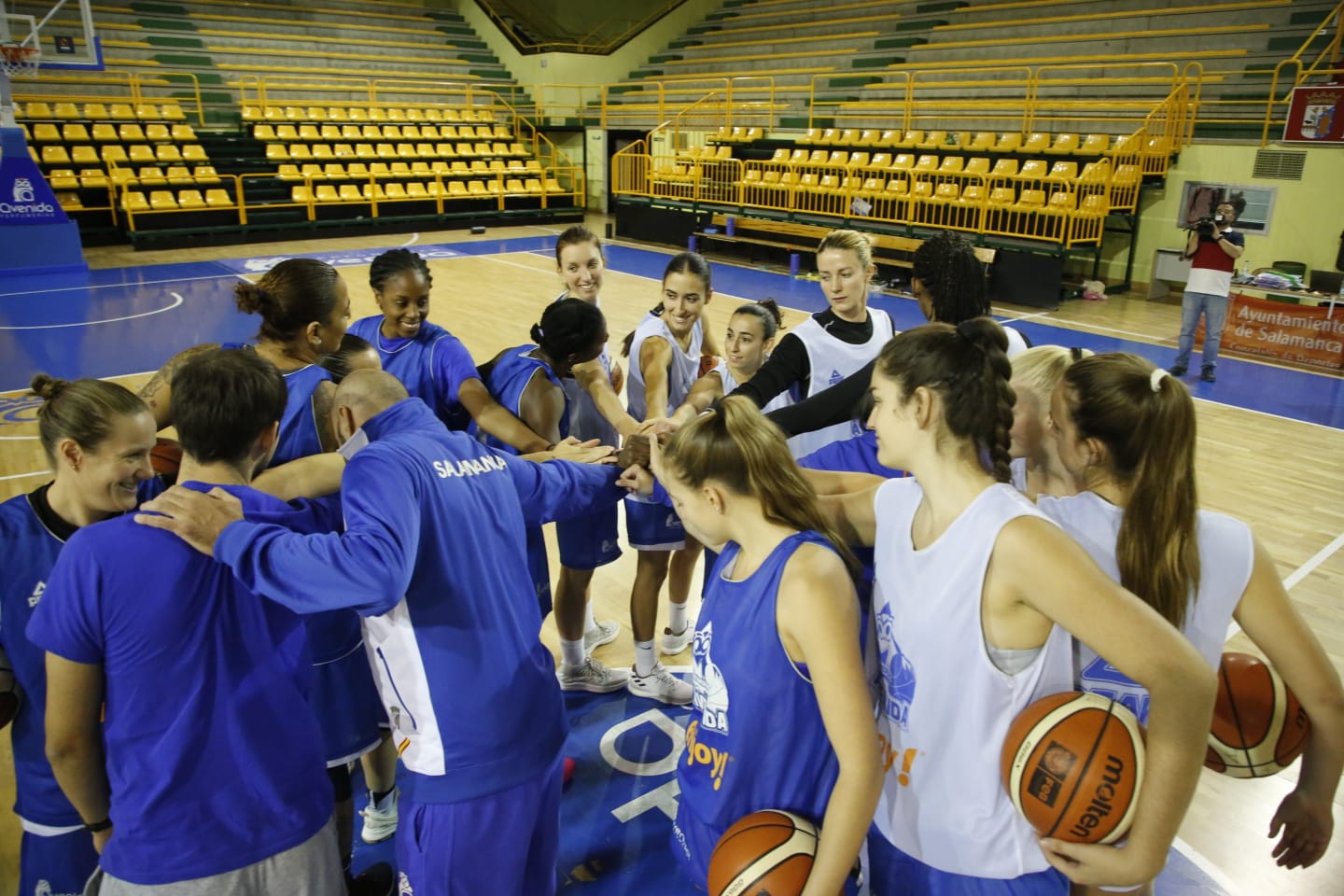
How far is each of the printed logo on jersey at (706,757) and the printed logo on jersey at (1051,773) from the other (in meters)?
0.55

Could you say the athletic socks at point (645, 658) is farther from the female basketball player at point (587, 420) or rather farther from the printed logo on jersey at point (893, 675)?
the printed logo on jersey at point (893, 675)

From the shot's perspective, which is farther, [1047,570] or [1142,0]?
[1142,0]

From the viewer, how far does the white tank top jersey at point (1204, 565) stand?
164 centimetres

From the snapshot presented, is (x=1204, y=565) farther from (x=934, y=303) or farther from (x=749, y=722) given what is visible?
Result: (x=934, y=303)

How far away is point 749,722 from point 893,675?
285mm

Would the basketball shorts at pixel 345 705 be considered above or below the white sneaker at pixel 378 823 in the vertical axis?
above

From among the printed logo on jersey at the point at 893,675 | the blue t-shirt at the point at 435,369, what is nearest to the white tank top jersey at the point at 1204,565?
the printed logo on jersey at the point at 893,675

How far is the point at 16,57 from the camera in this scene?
12055mm

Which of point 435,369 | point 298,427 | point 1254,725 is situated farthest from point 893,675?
point 435,369

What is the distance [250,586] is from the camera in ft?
5.37

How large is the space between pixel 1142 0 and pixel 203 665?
18144 millimetres

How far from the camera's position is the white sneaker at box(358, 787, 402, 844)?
284 centimetres

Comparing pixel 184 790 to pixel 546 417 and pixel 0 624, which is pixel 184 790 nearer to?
pixel 0 624

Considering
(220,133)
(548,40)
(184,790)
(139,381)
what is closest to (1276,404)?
(184,790)
